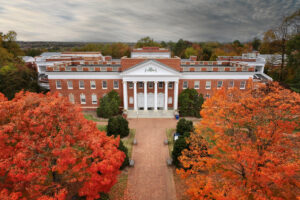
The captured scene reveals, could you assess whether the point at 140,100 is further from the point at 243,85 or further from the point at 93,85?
the point at 243,85

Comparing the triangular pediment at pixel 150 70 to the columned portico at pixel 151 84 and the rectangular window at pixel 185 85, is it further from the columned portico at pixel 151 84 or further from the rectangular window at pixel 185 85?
the rectangular window at pixel 185 85

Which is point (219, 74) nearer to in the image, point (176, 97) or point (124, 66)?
point (176, 97)

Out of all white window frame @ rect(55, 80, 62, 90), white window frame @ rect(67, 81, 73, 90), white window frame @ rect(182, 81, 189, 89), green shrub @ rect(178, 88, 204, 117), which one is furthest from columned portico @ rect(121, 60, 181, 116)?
white window frame @ rect(55, 80, 62, 90)

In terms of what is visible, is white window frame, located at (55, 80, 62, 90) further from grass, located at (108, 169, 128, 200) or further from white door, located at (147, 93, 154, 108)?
grass, located at (108, 169, 128, 200)

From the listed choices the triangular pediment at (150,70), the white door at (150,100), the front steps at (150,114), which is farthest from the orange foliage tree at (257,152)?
the white door at (150,100)

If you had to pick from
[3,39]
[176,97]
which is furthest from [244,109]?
[3,39]
